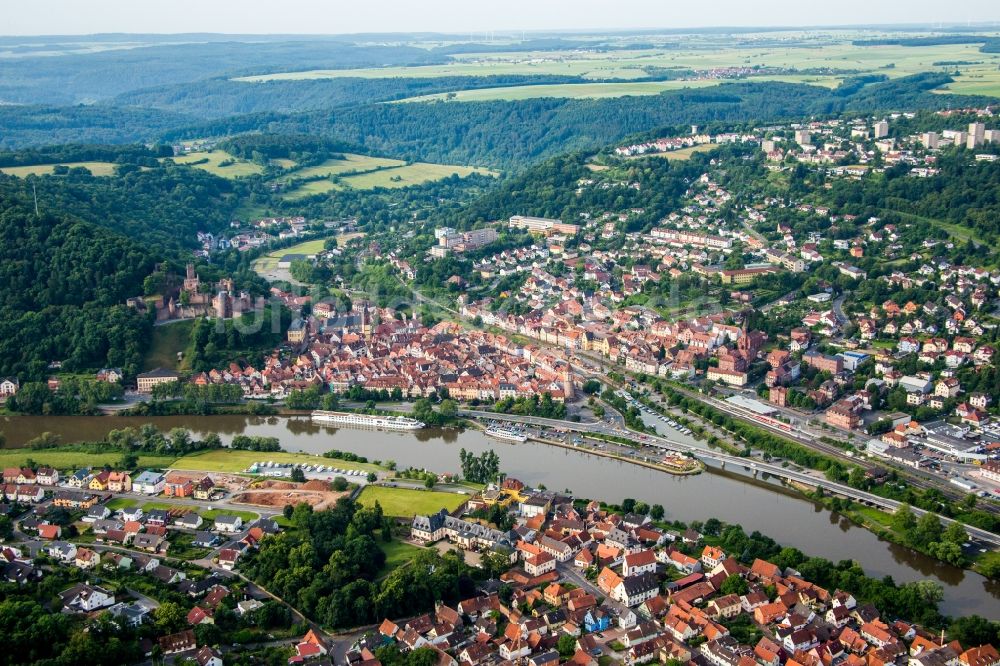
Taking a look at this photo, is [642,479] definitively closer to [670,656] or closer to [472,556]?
[472,556]

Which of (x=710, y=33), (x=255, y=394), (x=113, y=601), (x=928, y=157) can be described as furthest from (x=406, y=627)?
(x=710, y=33)

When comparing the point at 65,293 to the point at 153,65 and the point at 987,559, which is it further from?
the point at 153,65

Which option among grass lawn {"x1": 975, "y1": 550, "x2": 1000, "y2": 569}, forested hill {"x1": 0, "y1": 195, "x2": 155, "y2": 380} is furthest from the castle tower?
grass lawn {"x1": 975, "y1": 550, "x2": 1000, "y2": 569}

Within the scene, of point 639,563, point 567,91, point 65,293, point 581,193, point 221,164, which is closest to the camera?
point 639,563

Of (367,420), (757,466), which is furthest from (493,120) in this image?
(757,466)

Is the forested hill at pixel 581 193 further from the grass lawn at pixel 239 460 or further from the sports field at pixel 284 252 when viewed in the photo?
the grass lawn at pixel 239 460

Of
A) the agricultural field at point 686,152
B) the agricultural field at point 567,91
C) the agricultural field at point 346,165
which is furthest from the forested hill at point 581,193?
the agricultural field at point 567,91
